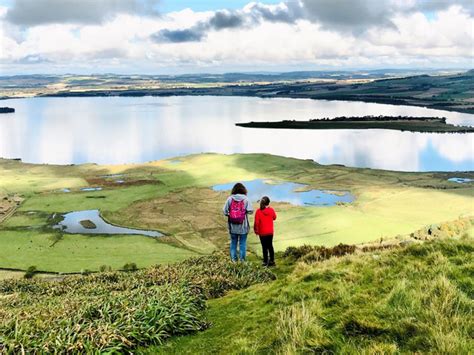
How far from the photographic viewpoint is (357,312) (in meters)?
6.89

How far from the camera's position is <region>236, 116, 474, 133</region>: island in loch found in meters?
95.0

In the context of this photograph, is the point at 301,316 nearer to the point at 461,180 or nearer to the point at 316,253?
the point at 316,253

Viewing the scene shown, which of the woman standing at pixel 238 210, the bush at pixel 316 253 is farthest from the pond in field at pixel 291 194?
the woman standing at pixel 238 210

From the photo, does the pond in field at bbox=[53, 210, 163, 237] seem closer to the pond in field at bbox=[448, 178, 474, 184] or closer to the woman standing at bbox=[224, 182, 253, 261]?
the woman standing at bbox=[224, 182, 253, 261]

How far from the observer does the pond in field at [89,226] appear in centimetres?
3216

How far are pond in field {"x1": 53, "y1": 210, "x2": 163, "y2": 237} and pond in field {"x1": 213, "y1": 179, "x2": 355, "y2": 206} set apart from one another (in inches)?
416

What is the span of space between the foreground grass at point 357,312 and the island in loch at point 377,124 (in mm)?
90878

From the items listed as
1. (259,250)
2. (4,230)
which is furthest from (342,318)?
(4,230)

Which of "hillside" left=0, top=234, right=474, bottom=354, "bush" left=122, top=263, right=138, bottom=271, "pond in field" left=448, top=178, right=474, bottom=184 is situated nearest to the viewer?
"hillside" left=0, top=234, right=474, bottom=354

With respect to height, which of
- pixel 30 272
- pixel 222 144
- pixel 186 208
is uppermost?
pixel 30 272

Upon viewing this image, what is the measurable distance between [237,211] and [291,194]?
2813 centimetres

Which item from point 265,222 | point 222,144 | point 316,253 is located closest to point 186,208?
point 316,253

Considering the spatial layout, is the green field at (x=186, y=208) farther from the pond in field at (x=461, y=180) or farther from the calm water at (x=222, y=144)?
the calm water at (x=222, y=144)

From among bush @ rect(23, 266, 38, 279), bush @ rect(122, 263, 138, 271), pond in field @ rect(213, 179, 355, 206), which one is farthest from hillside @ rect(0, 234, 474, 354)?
pond in field @ rect(213, 179, 355, 206)
